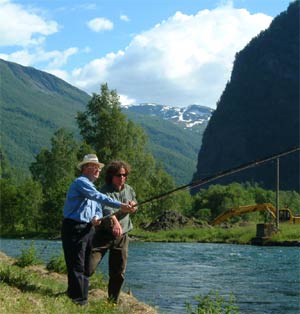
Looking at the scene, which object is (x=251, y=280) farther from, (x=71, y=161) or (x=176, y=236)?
(x=71, y=161)

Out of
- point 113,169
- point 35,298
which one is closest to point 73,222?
point 113,169

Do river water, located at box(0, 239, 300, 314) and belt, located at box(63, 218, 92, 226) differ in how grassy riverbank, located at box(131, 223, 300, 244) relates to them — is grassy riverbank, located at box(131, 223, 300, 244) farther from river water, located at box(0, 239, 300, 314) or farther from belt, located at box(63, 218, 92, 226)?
belt, located at box(63, 218, 92, 226)

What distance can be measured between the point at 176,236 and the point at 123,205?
54.8 metres

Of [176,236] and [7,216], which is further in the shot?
[7,216]

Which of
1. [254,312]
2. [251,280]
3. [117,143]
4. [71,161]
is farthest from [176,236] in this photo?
[254,312]

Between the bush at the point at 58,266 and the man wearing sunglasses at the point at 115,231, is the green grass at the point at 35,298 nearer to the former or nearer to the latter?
the man wearing sunglasses at the point at 115,231

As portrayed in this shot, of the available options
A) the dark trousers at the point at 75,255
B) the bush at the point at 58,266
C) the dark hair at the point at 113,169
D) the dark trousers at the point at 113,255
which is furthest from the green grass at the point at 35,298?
the bush at the point at 58,266

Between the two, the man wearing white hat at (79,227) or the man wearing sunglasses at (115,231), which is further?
the man wearing sunglasses at (115,231)

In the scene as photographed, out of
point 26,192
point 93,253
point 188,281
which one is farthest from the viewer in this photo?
point 26,192

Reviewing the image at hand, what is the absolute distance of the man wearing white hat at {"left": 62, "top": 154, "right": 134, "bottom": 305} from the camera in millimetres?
9141

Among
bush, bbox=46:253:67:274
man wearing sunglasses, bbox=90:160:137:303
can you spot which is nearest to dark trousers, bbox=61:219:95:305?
man wearing sunglasses, bbox=90:160:137:303

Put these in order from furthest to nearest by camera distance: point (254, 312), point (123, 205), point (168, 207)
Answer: point (168, 207)
point (254, 312)
point (123, 205)

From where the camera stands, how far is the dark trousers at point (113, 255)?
32.4 feet

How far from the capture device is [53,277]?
13094 mm
